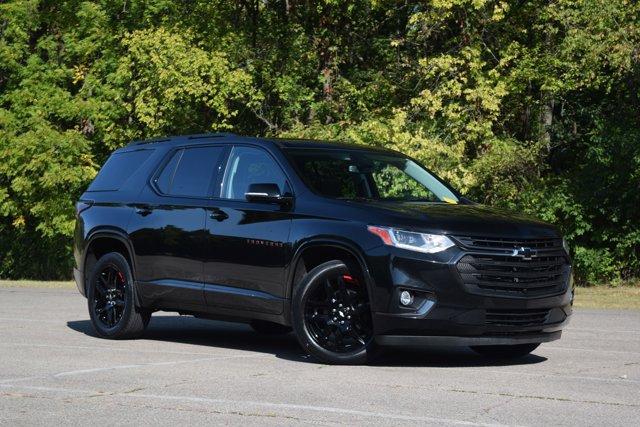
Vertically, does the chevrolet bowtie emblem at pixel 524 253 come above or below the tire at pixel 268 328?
above

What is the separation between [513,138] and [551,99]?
1255 mm

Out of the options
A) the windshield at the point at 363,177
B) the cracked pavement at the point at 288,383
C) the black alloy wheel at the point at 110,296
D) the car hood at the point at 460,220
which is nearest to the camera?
the cracked pavement at the point at 288,383

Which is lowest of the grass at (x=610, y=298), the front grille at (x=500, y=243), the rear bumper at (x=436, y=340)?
the grass at (x=610, y=298)

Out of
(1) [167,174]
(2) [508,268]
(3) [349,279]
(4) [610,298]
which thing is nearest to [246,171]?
(1) [167,174]

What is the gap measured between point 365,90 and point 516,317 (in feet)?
75.2

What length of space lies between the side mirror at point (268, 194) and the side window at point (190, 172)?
3.26 feet

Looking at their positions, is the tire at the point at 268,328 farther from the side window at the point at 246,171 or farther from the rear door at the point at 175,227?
the side window at the point at 246,171

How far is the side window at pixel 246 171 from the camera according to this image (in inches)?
451

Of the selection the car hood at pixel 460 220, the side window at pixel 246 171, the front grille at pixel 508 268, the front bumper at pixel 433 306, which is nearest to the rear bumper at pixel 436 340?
the front bumper at pixel 433 306

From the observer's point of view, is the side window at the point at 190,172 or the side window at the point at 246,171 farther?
the side window at the point at 190,172

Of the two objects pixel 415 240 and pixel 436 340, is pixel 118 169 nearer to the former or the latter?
pixel 415 240

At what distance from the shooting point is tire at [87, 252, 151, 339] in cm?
1261

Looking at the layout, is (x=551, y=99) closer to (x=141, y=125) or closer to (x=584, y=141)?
(x=584, y=141)

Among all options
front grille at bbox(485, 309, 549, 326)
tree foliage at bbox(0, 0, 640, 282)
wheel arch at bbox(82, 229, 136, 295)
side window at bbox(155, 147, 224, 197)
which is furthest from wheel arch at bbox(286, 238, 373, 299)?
tree foliage at bbox(0, 0, 640, 282)
